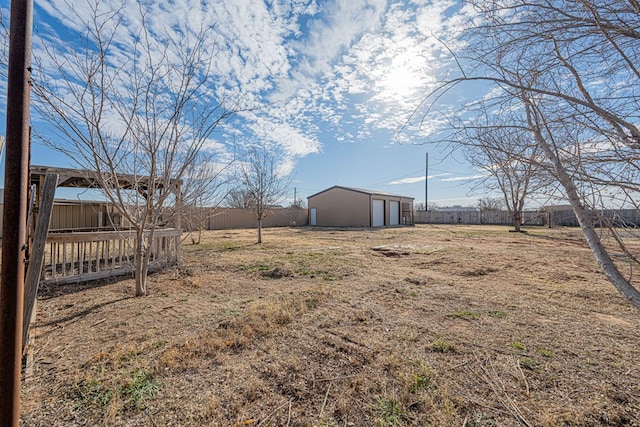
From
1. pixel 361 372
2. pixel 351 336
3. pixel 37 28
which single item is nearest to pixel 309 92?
pixel 37 28

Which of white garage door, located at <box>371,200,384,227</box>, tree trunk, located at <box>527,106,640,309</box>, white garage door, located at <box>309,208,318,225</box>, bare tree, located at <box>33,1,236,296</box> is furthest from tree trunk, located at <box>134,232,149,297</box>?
white garage door, located at <box>309,208,318,225</box>

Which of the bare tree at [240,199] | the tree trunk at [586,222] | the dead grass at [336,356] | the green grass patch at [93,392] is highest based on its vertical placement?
the bare tree at [240,199]

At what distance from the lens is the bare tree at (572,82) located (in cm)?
156

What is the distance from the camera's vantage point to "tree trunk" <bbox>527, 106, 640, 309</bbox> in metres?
1.67

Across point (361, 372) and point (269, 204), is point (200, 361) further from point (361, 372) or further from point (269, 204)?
point (269, 204)

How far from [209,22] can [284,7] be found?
205cm

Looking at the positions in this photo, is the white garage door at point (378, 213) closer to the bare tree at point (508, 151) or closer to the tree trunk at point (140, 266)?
the tree trunk at point (140, 266)

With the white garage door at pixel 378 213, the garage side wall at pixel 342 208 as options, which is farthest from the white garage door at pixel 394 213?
the garage side wall at pixel 342 208

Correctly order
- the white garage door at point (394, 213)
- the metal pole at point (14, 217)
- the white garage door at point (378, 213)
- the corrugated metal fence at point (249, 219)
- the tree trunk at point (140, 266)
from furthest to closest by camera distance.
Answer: the white garage door at point (394, 213) → the white garage door at point (378, 213) → the corrugated metal fence at point (249, 219) → the tree trunk at point (140, 266) → the metal pole at point (14, 217)

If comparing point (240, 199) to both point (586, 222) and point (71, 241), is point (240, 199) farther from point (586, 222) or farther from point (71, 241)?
point (586, 222)

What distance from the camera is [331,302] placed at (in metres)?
3.73

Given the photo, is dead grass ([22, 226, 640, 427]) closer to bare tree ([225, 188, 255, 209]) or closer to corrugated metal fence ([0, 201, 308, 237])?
corrugated metal fence ([0, 201, 308, 237])

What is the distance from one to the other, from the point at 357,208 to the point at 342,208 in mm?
1445

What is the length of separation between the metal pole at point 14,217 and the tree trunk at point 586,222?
8.94ft
